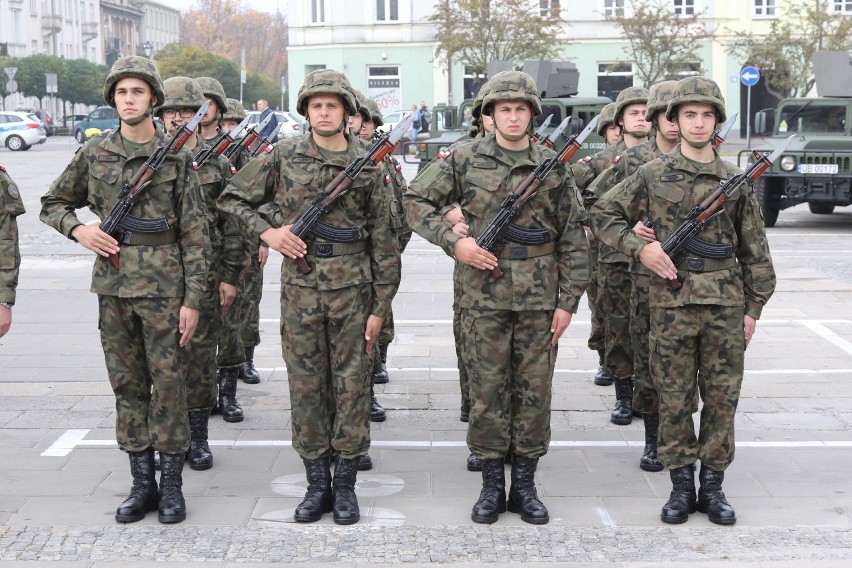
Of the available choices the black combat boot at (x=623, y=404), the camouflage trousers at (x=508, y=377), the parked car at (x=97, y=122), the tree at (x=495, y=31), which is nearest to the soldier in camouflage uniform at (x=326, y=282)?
the camouflage trousers at (x=508, y=377)

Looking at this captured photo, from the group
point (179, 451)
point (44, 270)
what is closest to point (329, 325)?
point (179, 451)

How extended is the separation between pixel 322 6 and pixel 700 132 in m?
49.4

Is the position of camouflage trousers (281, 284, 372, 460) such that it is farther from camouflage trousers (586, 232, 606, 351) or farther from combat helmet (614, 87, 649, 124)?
combat helmet (614, 87, 649, 124)

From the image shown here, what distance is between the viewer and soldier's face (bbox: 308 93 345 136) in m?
6.14

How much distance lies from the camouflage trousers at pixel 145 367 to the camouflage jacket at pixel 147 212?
85 mm

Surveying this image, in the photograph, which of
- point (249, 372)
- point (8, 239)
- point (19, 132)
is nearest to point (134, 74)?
point (8, 239)

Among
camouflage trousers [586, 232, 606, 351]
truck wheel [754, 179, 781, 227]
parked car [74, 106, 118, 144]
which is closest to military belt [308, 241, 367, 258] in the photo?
camouflage trousers [586, 232, 606, 351]

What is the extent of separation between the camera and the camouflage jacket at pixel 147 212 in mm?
6070

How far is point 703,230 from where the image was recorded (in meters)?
6.09

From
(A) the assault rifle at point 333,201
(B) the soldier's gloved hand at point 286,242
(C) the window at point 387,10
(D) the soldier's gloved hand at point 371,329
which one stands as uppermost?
(C) the window at point 387,10

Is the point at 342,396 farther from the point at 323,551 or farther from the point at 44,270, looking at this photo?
the point at 44,270

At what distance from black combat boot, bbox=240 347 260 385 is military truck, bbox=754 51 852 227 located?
1074cm

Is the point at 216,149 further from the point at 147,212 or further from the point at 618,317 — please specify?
the point at 618,317

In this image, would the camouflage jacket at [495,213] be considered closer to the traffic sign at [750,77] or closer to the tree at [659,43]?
the traffic sign at [750,77]
